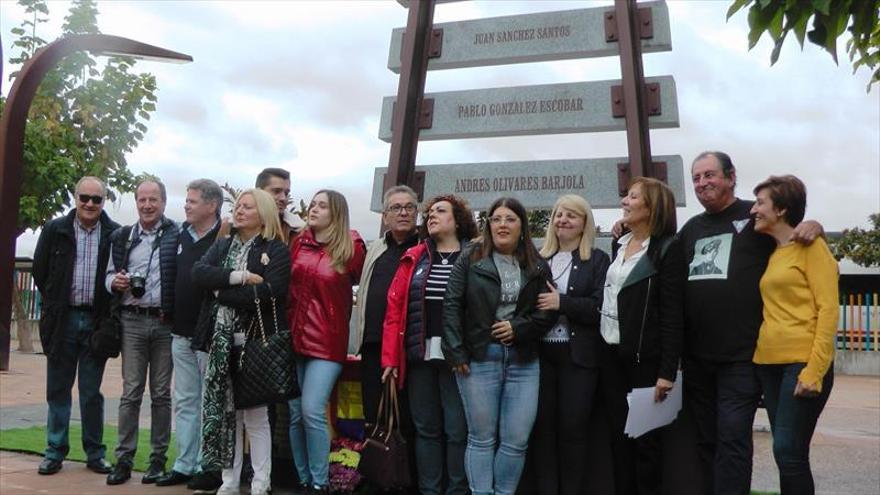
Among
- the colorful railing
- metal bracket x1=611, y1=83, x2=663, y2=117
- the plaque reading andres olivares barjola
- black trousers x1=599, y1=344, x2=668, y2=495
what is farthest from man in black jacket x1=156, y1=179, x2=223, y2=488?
the colorful railing

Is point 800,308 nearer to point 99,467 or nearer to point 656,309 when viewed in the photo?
point 656,309

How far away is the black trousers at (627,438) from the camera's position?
4633 mm

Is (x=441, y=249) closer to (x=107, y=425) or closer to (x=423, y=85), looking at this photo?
(x=423, y=85)

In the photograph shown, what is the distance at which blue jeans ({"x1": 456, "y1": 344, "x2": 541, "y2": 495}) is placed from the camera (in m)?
4.66

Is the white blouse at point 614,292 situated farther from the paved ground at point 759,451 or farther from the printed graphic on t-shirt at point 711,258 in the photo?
the paved ground at point 759,451

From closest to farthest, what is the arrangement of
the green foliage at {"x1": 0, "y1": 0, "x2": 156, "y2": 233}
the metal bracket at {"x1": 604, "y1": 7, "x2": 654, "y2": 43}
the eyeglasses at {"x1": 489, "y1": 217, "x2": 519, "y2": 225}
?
the eyeglasses at {"x1": 489, "y1": 217, "x2": 519, "y2": 225} < the metal bracket at {"x1": 604, "y1": 7, "x2": 654, "y2": 43} < the green foliage at {"x1": 0, "y1": 0, "x2": 156, "y2": 233}

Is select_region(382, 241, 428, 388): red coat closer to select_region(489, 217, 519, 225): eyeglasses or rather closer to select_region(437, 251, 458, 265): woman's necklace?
select_region(437, 251, 458, 265): woman's necklace

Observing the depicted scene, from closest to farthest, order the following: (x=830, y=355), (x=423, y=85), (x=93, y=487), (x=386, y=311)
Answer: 1. (x=830, y=355)
2. (x=386, y=311)
3. (x=93, y=487)
4. (x=423, y=85)

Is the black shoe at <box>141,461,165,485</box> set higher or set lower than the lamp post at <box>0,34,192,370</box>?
lower

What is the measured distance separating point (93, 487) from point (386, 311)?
2.22 metres

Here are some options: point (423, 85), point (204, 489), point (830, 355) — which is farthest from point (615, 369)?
point (423, 85)

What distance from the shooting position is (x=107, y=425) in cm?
839

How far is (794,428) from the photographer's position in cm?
399

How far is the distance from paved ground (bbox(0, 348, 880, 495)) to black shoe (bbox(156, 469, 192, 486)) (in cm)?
7
